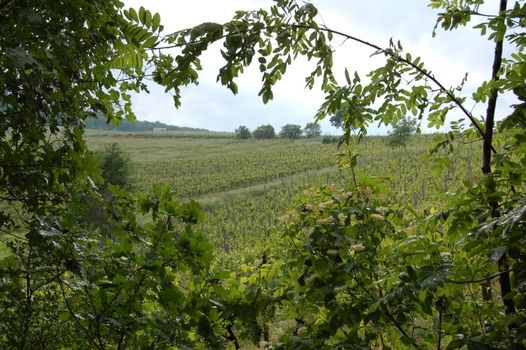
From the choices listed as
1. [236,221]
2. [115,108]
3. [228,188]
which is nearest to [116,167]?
[236,221]

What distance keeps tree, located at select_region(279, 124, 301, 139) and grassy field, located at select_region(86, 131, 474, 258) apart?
1193cm

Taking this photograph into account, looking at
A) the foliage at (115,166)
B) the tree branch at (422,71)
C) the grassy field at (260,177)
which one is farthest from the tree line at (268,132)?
the tree branch at (422,71)

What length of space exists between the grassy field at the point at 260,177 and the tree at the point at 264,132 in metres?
11.0

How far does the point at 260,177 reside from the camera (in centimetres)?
3694

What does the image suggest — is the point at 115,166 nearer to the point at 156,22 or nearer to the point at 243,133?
the point at 156,22

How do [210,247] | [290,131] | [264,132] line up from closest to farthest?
[210,247] < [264,132] < [290,131]

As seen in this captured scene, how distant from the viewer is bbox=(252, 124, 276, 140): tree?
79375mm

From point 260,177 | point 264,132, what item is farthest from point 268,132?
point 260,177

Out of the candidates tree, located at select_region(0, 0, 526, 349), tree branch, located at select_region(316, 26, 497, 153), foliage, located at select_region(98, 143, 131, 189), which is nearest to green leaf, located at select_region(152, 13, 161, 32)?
tree, located at select_region(0, 0, 526, 349)

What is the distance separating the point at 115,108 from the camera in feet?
10.1

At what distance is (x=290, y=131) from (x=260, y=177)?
4577 centimetres

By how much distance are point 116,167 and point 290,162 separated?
20.8 m

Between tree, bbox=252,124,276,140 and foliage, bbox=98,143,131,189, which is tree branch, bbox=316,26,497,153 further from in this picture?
tree, bbox=252,124,276,140

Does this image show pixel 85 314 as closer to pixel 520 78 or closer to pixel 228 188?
pixel 520 78
